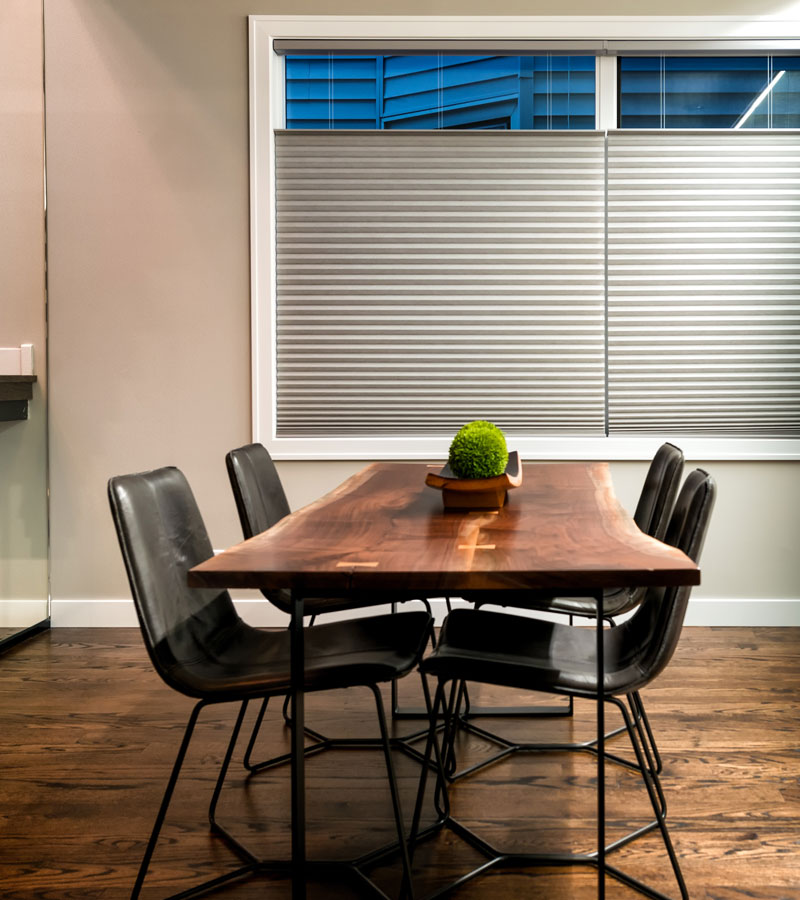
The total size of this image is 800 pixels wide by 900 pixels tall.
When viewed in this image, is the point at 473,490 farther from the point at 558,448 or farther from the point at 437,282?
the point at 437,282

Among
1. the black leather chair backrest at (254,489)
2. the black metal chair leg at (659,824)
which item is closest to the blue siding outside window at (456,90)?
the black leather chair backrest at (254,489)

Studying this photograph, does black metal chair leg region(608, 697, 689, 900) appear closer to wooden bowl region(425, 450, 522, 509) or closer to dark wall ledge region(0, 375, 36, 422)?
wooden bowl region(425, 450, 522, 509)

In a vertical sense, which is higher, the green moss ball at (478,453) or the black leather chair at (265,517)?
the green moss ball at (478,453)

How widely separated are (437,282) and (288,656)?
2497 millimetres

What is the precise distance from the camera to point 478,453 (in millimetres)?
2176

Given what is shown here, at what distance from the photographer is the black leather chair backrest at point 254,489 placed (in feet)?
8.18

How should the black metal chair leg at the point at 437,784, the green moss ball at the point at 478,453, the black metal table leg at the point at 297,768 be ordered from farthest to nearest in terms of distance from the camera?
the green moss ball at the point at 478,453 < the black metal chair leg at the point at 437,784 < the black metal table leg at the point at 297,768

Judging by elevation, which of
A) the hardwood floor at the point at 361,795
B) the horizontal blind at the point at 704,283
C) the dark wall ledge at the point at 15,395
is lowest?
the hardwood floor at the point at 361,795

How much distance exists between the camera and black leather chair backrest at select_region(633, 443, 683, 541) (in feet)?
8.01

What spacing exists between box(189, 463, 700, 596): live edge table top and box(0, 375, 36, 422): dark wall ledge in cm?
209

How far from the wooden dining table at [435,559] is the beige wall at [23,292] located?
2211mm

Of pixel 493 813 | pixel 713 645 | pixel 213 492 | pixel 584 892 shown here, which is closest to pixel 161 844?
pixel 493 813

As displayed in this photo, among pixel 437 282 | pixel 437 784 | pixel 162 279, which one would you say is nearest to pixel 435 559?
pixel 437 784

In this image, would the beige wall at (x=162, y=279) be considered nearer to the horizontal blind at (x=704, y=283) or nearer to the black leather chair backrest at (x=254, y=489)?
the horizontal blind at (x=704, y=283)
